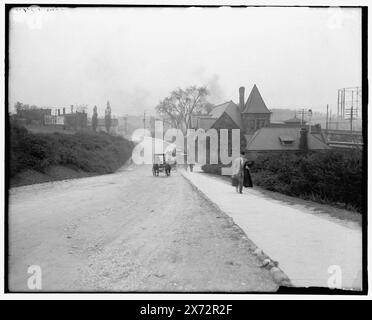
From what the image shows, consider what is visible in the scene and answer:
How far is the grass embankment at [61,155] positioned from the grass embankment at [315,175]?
192 centimetres

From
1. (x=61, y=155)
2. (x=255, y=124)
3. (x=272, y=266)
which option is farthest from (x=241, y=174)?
(x=61, y=155)

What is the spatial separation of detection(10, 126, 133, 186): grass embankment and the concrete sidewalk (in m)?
1.68

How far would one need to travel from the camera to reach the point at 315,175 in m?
7.07

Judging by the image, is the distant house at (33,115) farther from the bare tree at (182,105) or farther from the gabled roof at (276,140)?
the gabled roof at (276,140)

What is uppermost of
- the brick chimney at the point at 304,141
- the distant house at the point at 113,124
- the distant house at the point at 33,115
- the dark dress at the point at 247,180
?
the distant house at the point at 33,115

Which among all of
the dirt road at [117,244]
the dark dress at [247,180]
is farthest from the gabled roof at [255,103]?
the dirt road at [117,244]

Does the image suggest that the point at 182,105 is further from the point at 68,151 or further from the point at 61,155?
the point at 61,155

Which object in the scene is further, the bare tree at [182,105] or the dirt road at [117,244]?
the bare tree at [182,105]

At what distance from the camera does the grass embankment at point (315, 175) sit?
6023 millimetres

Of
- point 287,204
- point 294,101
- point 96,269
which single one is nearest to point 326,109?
point 294,101

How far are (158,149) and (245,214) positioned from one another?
7.52 feet

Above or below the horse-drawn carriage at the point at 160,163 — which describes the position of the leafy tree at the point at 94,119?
above

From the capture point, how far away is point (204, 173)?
653cm
